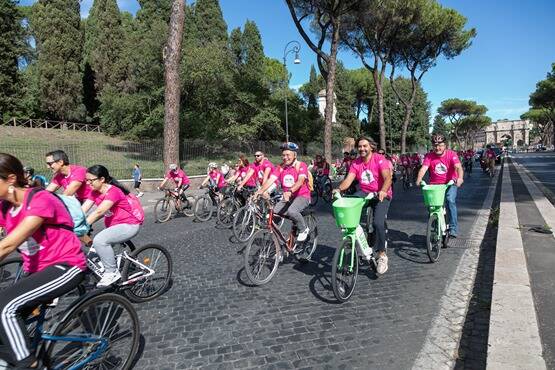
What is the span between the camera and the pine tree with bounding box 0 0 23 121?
3244 cm

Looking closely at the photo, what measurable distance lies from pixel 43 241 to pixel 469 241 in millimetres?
A: 6350

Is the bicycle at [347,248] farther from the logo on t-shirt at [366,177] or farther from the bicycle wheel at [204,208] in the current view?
the bicycle wheel at [204,208]

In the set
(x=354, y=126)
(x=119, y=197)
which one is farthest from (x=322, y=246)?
(x=354, y=126)

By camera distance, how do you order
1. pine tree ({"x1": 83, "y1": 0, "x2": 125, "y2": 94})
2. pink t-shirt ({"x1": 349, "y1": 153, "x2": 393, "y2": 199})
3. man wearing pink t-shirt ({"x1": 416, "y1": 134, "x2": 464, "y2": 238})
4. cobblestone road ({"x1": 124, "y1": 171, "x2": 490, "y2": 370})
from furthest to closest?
1. pine tree ({"x1": 83, "y1": 0, "x2": 125, "y2": 94})
2. man wearing pink t-shirt ({"x1": 416, "y1": 134, "x2": 464, "y2": 238})
3. pink t-shirt ({"x1": 349, "y1": 153, "x2": 393, "y2": 199})
4. cobblestone road ({"x1": 124, "y1": 171, "x2": 490, "y2": 370})

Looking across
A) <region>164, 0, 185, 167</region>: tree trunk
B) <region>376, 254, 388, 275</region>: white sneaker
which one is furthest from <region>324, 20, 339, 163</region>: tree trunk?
<region>376, 254, 388, 275</region>: white sneaker

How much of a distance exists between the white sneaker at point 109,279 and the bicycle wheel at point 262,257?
147 cm

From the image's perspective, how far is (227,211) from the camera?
9.55 metres

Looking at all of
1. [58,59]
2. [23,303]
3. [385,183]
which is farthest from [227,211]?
[58,59]

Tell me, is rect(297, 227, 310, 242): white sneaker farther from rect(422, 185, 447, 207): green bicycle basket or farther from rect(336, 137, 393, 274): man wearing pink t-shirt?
rect(422, 185, 447, 207): green bicycle basket

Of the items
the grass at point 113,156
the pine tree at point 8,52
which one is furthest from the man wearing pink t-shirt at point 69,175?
the pine tree at point 8,52

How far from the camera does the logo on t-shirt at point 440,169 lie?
6.55 m

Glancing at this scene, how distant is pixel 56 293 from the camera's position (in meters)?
2.64

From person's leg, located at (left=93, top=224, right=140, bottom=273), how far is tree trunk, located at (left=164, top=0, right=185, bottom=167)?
11095 millimetres

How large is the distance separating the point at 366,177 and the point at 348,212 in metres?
1.16
